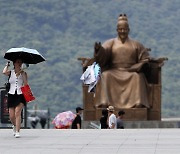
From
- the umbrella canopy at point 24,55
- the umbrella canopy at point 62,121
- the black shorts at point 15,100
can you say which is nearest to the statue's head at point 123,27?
the umbrella canopy at point 62,121

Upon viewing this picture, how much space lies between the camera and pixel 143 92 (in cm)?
3297

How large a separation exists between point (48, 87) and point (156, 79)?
Result: 37.6m

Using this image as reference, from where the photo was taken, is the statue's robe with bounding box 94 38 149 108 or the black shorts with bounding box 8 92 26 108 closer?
the black shorts with bounding box 8 92 26 108

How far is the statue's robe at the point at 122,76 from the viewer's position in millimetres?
32844

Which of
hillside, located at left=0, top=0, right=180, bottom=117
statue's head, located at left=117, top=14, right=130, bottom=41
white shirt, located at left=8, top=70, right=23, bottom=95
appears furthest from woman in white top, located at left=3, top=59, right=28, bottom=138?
hillside, located at left=0, top=0, right=180, bottom=117

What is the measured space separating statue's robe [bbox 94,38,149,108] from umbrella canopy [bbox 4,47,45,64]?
11044mm

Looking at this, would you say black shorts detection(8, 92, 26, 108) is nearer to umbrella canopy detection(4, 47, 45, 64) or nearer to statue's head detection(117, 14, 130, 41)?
umbrella canopy detection(4, 47, 45, 64)

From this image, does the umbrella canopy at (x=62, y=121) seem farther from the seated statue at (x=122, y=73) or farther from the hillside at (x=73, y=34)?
the hillside at (x=73, y=34)
